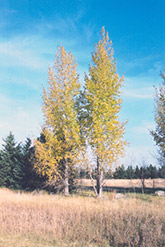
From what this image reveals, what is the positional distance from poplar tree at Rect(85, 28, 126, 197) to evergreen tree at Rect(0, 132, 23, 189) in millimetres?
9067

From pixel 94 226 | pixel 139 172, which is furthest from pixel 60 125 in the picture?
pixel 139 172

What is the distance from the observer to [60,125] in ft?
54.0

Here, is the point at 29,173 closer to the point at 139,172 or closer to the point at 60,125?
the point at 60,125

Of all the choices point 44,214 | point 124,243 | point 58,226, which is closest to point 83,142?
point 44,214

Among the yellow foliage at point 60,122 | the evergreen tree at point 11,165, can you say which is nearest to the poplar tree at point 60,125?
the yellow foliage at point 60,122

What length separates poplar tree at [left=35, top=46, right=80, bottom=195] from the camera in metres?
15.4

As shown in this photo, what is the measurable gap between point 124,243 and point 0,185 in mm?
18166

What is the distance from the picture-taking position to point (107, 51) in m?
16.3

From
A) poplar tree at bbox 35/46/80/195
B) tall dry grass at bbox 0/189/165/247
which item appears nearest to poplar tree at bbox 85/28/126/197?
poplar tree at bbox 35/46/80/195

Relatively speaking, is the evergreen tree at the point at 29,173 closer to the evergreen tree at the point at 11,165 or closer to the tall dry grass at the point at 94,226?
the evergreen tree at the point at 11,165

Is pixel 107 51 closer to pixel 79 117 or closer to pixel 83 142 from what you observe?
pixel 79 117

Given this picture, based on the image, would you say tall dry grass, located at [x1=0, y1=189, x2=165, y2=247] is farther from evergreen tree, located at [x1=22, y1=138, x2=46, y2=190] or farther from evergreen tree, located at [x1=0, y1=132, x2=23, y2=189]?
evergreen tree, located at [x1=0, y1=132, x2=23, y2=189]

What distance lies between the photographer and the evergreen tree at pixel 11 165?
20.6m

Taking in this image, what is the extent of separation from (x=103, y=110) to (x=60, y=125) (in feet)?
12.7
